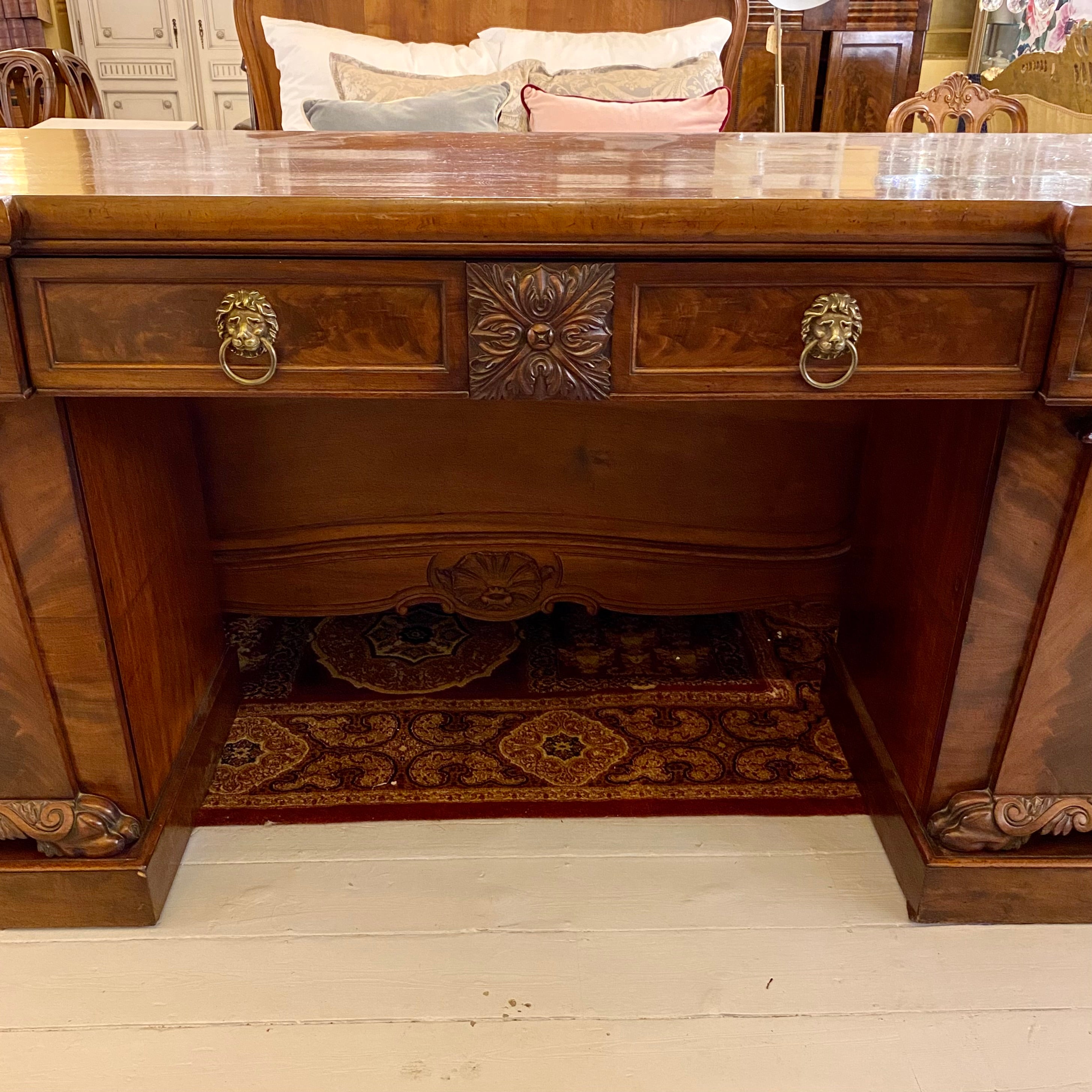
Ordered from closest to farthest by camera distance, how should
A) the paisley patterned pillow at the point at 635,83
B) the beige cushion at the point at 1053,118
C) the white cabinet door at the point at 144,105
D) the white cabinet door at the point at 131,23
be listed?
the paisley patterned pillow at the point at 635,83 → the beige cushion at the point at 1053,118 → the white cabinet door at the point at 131,23 → the white cabinet door at the point at 144,105

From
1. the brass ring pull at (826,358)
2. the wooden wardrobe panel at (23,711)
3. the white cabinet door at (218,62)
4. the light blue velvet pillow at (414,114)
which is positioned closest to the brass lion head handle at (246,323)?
the wooden wardrobe panel at (23,711)

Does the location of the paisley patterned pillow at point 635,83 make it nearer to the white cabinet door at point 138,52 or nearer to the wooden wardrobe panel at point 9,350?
the wooden wardrobe panel at point 9,350

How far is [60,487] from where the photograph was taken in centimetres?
100

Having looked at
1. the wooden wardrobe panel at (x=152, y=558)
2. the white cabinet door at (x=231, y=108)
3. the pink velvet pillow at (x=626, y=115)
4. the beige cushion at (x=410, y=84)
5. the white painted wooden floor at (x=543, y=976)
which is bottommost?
the white painted wooden floor at (x=543, y=976)

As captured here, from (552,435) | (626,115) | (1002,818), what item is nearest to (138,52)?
(626,115)

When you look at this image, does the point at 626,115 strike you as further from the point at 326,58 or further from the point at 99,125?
the point at 99,125

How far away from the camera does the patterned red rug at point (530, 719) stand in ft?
4.54

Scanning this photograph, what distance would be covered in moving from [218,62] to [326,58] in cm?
282

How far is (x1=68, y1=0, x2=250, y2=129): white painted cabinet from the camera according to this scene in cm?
461

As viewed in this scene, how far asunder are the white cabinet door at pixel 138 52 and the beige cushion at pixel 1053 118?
3735 mm

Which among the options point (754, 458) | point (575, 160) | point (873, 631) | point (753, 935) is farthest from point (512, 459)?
point (753, 935)

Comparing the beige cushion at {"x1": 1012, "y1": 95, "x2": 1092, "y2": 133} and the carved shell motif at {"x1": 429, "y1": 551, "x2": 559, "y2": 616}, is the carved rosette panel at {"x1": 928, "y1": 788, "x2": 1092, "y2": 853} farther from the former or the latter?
the beige cushion at {"x1": 1012, "y1": 95, "x2": 1092, "y2": 133}

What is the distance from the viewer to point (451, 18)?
2.61 meters

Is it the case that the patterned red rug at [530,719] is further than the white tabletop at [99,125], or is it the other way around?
the white tabletop at [99,125]
